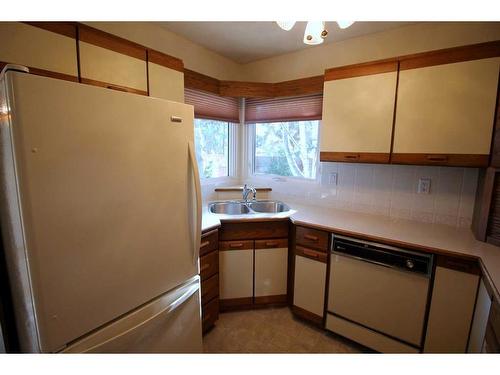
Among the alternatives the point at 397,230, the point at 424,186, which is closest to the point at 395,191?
the point at 424,186

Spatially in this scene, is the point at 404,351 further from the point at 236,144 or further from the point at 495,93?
the point at 236,144

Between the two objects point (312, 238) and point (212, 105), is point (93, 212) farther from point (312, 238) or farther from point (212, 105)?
point (212, 105)

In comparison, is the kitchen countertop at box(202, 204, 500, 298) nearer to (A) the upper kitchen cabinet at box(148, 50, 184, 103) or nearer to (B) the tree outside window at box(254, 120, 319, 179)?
(B) the tree outside window at box(254, 120, 319, 179)

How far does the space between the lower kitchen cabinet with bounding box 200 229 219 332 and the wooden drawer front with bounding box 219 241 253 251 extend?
76mm

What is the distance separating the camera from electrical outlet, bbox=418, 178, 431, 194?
1.88 meters

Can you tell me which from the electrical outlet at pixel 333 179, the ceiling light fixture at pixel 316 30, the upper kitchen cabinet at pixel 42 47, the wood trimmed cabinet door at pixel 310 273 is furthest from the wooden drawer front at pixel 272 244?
the upper kitchen cabinet at pixel 42 47

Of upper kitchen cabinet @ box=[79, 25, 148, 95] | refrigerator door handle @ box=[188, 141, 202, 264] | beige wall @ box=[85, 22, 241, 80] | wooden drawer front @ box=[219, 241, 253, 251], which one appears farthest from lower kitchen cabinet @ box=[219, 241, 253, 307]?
beige wall @ box=[85, 22, 241, 80]

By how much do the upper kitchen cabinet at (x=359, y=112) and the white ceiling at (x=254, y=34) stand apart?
A: 0.45m

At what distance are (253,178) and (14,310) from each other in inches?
89.7

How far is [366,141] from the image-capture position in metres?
1.83

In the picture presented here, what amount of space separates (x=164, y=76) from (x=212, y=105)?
0.81 metres

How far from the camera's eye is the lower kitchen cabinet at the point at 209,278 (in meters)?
1.80

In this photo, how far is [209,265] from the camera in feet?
6.11
